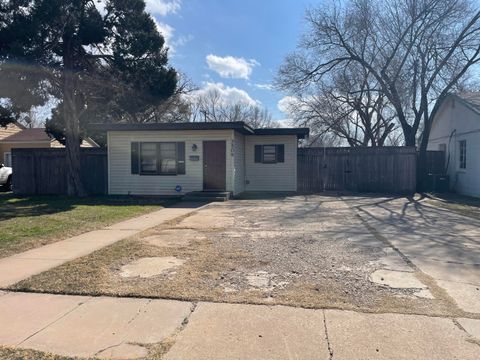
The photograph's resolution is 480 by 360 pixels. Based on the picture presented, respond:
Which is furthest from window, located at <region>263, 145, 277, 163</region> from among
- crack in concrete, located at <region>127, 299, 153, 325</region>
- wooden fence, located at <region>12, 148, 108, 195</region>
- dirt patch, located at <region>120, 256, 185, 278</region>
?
crack in concrete, located at <region>127, 299, 153, 325</region>

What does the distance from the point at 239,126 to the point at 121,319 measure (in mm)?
11771

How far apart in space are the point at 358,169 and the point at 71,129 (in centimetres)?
1248

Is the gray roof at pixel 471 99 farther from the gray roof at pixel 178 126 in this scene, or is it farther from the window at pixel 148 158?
the window at pixel 148 158

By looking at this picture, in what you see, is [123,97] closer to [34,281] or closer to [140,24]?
[140,24]

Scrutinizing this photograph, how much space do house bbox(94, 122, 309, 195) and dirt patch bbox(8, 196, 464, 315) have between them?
701cm

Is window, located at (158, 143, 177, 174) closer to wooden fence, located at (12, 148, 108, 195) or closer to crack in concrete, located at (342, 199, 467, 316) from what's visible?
wooden fence, located at (12, 148, 108, 195)

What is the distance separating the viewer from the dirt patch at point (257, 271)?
14.0 feet

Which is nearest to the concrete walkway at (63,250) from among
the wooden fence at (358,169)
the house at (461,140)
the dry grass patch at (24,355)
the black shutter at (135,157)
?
the dry grass patch at (24,355)

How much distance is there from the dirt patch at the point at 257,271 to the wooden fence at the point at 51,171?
9.61 meters

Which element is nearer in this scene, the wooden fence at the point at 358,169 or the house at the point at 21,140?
the wooden fence at the point at 358,169

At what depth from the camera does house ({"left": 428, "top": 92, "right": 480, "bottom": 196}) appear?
16.9 metres

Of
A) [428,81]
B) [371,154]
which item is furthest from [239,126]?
[428,81]

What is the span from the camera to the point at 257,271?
5266 millimetres

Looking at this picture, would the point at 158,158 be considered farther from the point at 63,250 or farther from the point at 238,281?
the point at 238,281
